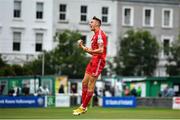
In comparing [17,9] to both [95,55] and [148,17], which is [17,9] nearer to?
[148,17]

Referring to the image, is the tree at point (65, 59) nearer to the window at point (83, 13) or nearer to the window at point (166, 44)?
the window at point (166, 44)

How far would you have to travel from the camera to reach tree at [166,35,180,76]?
10458 cm

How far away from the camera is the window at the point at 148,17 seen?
11443 cm

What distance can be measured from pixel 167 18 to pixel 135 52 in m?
15.3

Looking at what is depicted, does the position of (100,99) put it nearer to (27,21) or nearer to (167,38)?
(27,21)

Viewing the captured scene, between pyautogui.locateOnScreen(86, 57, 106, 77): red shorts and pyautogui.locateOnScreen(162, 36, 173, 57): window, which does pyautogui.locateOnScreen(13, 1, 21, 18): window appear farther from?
pyautogui.locateOnScreen(86, 57, 106, 77): red shorts

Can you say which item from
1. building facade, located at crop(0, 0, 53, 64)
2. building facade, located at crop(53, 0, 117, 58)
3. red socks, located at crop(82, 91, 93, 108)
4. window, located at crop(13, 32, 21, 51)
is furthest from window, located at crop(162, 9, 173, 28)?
red socks, located at crop(82, 91, 93, 108)

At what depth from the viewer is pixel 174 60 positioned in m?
106

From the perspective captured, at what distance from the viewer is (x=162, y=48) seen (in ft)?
346

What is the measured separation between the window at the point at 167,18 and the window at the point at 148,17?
1.77 metres

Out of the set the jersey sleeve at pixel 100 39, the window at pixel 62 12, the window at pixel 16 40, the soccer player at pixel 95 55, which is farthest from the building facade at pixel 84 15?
the jersey sleeve at pixel 100 39

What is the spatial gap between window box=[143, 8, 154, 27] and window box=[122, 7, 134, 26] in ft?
6.15

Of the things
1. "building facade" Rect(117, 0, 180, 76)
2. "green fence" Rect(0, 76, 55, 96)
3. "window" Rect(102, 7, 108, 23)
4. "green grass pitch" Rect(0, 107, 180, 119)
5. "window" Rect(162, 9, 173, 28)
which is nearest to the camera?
"green grass pitch" Rect(0, 107, 180, 119)

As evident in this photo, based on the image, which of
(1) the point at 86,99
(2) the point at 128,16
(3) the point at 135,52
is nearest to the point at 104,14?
(2) the point at 128,16
